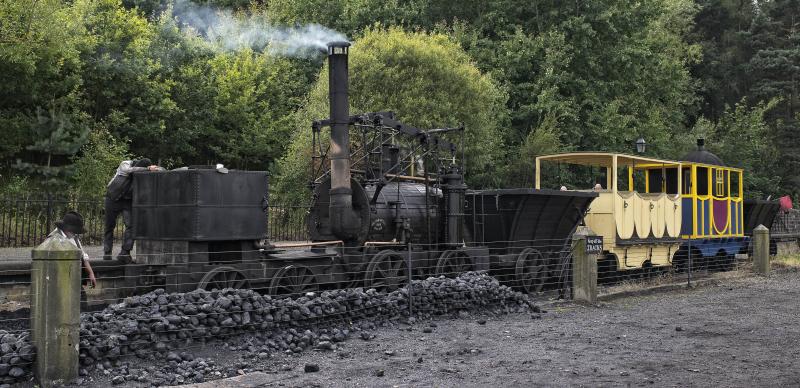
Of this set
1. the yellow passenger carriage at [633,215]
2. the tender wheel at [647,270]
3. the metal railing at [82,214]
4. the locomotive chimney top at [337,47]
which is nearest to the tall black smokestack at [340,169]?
the locomotive chimney top at [337,47]

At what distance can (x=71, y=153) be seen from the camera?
82.4 feet

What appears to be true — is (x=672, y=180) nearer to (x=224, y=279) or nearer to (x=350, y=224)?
(x=350, y=224)

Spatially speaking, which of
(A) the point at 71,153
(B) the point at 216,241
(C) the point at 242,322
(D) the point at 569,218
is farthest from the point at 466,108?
(C) the point at 242,322

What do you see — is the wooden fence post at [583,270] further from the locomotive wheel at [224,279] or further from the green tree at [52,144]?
the green tree at [52,144]

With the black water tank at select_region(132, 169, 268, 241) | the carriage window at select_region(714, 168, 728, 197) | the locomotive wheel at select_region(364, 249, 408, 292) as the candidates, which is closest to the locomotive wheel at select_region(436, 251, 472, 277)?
the locomotive wheel at select_region(364, 249, 408, 292)

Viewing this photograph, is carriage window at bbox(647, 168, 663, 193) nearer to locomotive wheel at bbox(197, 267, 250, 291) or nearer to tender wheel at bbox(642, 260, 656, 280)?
tender wheel at bbox(642, 260, 656, 280)

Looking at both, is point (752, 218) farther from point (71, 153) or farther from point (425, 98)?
point (71, 153)

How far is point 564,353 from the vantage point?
9.29 m

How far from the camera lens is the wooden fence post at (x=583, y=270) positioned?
1408 cm

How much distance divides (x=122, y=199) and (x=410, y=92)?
13500 millimetres

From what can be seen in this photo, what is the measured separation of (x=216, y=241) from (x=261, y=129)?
2034 centimetres

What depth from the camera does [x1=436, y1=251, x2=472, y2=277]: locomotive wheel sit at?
1469cm

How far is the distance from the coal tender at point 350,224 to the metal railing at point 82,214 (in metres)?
4.66

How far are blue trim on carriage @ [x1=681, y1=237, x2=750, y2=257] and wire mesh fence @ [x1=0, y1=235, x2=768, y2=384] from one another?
6.65 m
